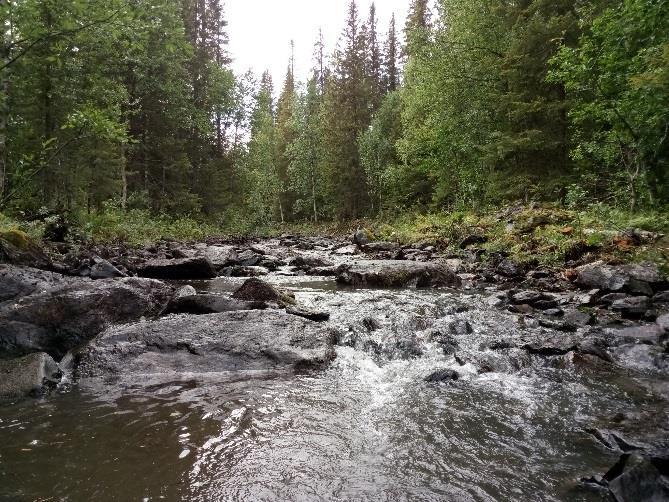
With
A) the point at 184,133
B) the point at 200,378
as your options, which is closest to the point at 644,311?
the point at 200,378

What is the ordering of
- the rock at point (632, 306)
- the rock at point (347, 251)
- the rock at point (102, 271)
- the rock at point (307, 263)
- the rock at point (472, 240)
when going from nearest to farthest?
the rock at point (632, 306) < the rock at point (102, 271) < the rock at point (307, 263) < the rock at point (472, 240) < the rock at point (347, 251)

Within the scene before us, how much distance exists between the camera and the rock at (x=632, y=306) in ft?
24.0

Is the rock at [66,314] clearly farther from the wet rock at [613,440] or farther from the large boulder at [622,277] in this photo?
the large boulder at [622,277]

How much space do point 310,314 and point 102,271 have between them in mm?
5558

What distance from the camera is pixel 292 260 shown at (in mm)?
15578

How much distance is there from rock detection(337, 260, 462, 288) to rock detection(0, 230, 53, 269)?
284 inches

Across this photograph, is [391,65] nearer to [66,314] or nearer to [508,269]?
[508,269]

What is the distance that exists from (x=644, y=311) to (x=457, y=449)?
5560 millimetres

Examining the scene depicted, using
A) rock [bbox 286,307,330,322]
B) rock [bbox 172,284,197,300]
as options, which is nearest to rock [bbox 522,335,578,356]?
rock [bbox 286,307,330,322]

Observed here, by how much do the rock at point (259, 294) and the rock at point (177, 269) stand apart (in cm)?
410

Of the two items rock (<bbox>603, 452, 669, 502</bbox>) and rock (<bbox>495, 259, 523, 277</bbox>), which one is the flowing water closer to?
rock (<bbox>603, 452, 669, 502</bbox>)

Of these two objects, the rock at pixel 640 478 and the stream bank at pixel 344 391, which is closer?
the rock at pixel 640 478

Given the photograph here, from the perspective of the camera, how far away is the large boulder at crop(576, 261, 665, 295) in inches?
325

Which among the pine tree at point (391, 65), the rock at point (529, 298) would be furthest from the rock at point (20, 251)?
the pine tree at point (391, 65)
